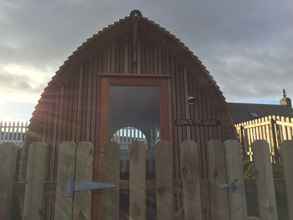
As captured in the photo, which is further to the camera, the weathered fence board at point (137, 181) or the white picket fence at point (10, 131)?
the white picket fence at point (10, 131)

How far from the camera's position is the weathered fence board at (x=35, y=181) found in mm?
2244

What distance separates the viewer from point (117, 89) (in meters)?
9.09

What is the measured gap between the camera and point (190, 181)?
236 cm

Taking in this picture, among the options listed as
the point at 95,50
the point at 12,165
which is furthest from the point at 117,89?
the point at 12,165

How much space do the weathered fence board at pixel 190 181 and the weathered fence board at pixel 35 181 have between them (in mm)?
1167

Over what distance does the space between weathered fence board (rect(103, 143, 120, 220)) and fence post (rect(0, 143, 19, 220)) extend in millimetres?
772

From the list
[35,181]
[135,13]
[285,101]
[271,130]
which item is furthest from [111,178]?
[285,101]

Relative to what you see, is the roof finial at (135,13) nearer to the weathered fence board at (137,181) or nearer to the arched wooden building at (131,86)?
the arched wooden building at (131,86)

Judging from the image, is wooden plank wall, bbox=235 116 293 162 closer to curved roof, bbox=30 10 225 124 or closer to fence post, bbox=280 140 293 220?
curved roof, bbox=30 10 225 124

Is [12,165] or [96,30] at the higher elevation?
[96,30]

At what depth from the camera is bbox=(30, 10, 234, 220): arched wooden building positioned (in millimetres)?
6723

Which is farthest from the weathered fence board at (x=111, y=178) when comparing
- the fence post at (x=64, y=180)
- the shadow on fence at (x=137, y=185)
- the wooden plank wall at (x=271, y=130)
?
the wooden plank wall at (x=271, y=130)

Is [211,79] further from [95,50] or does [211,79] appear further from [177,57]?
[95,50]

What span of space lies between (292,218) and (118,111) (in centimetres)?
944
